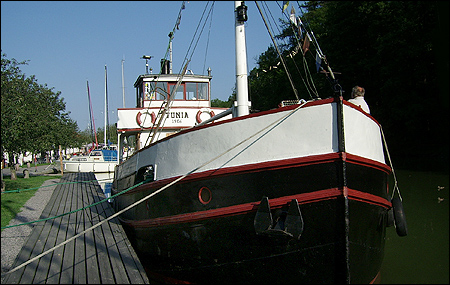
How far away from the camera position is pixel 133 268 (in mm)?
4996

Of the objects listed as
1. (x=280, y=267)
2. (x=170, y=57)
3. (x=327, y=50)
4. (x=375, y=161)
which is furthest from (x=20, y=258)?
(x=327, y=50)

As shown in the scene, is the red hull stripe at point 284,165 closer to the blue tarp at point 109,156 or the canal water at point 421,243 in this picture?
the canal water at point 421,243

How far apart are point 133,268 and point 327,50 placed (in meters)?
24.1

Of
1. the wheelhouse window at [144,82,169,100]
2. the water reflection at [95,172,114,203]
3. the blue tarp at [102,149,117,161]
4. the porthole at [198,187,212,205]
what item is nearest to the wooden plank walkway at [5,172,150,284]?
the porthole at [198,187,212,205]

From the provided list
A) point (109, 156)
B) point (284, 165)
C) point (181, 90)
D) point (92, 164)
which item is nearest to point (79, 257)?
point (284, 165)

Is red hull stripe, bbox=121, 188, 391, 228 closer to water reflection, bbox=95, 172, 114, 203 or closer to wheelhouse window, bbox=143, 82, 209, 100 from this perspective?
wheelhouse window, bbox=143, 82, 209, 100

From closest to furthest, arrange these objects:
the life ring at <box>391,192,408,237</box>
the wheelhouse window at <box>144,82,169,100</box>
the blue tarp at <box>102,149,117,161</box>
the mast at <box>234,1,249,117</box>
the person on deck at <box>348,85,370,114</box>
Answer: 1. the person on deck at <box>348,85,370,114</box>
2. the life ring at <box>391,192,408,237</box>
3. the mast at <box>234,1,249,117</box>
4. the wheelhouse window at <box>144,82,169,100</box>
5. the blue tarp at <box>102,149,117,161</box>

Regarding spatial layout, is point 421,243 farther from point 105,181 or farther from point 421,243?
point 105,181


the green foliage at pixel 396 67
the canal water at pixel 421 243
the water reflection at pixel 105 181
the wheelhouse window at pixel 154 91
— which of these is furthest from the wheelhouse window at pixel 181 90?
the water reflection at pixel 105 181

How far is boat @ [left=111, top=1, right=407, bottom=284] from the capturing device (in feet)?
14.3

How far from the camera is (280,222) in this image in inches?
174

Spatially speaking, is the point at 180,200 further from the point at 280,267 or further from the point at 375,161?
the point at 375,161

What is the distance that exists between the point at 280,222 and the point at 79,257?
2993mm

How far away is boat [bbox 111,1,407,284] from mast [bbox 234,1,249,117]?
0.02 metres
